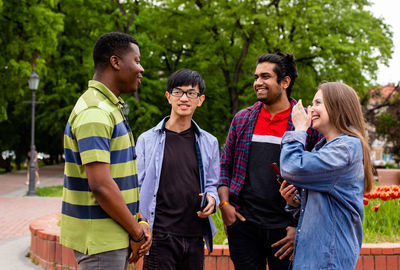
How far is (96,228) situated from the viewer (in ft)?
7.33

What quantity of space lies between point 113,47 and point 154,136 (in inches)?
39.1

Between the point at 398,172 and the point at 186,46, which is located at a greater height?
the point at 186,46

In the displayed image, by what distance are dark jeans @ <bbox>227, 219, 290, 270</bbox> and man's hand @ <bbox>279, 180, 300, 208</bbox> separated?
0.37 m

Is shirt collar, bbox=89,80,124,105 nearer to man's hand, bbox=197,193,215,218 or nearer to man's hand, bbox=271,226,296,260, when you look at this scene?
man's hand, bbox=197,193,215,218

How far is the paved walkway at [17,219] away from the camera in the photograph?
6.07 meters

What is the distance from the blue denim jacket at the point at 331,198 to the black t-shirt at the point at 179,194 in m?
0.88

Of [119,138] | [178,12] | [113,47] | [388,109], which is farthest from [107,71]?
[388,109]

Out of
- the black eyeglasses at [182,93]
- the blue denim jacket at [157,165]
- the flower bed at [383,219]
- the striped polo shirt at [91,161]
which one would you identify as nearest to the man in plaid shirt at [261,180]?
the blue denim jacket at [157,165]

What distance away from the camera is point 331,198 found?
2428 millimetres

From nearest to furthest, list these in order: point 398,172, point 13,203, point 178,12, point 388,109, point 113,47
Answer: point 113,47 < point 398,172 < point 13,203 < point 178,12 < point 388,109

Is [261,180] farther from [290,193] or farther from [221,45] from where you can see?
[221,45]

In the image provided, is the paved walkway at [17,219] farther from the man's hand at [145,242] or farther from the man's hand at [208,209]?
the man's hand at [145,242]

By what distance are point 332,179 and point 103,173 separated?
1.20 metres

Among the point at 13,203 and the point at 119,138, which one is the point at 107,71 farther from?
the point at 13,203
